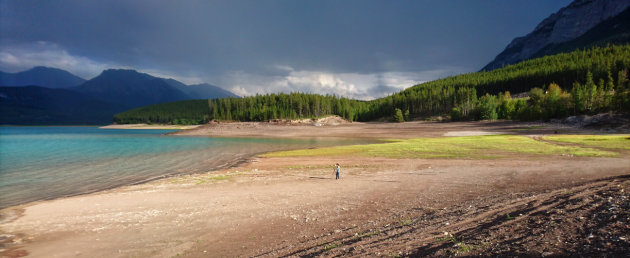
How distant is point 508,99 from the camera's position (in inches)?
4641

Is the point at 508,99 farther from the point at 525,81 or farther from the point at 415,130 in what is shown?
the point at 415,130

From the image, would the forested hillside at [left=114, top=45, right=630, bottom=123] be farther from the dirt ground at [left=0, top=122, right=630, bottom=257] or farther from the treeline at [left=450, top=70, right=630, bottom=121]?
the dirt ground at [left=0, top=122, right=630, bottom=257]

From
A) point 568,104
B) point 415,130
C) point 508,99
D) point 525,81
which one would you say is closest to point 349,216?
point 415,130

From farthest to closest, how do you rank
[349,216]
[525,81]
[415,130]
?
[525,81] < [415,130] < [349,216]

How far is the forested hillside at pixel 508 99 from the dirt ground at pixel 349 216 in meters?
80.6

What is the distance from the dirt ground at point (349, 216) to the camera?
306 inches

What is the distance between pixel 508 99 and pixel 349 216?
13334 cm

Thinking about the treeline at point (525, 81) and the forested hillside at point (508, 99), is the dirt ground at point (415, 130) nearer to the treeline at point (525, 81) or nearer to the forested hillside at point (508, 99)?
the forested hillside at point (508, 99)

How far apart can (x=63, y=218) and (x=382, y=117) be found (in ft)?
545

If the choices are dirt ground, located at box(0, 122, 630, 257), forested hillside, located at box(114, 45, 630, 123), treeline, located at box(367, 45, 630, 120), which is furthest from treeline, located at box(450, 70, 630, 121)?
dirt ground, located at box(0, 122, 630, 257)

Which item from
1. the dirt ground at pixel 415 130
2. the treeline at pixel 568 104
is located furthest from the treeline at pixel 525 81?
the dirt ground at pixel 415 130

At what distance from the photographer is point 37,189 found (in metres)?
22.5

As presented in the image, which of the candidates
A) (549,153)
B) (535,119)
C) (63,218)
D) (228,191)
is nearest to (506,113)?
(535,119)

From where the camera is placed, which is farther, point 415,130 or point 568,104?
point 415,130
